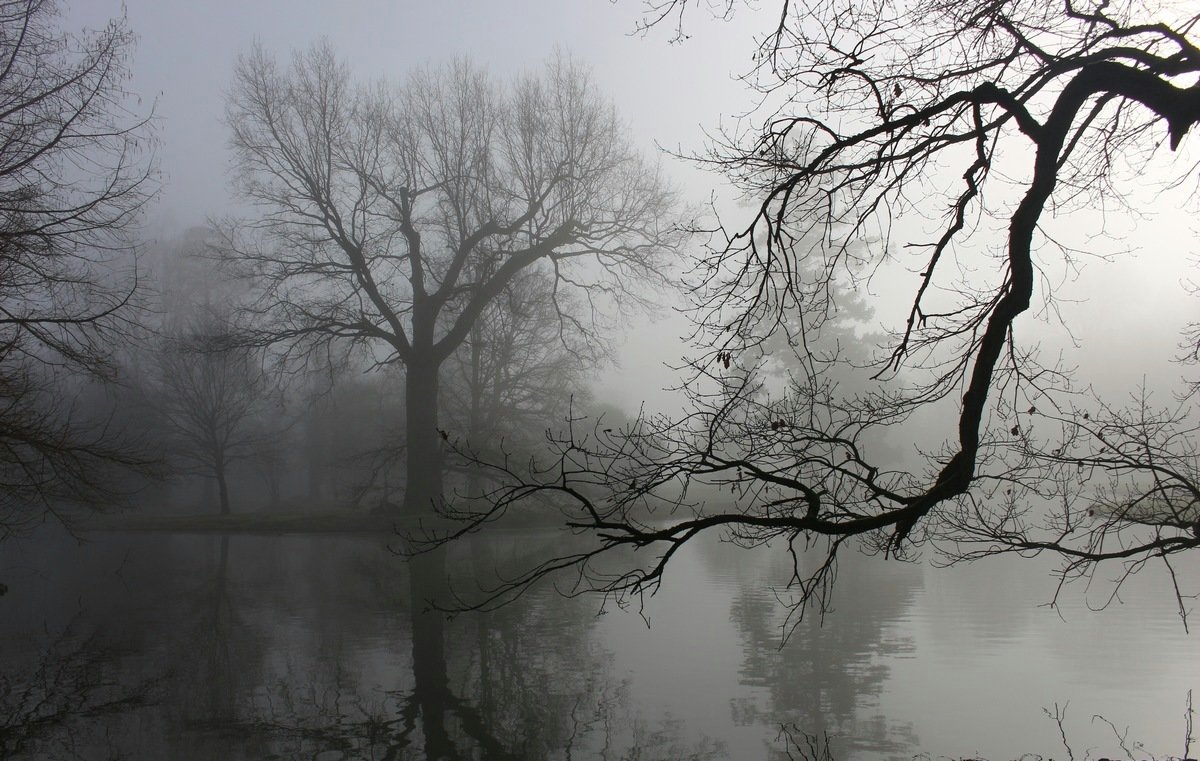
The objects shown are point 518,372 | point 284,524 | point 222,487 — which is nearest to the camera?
point 284,524

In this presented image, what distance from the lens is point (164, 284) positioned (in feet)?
137

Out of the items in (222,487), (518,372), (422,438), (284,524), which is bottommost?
(284,524)

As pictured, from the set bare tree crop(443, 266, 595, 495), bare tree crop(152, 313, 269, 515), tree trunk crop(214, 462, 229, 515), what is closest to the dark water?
bare tree crop(443, 266, 595, 495)

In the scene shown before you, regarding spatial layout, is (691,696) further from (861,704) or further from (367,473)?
(367,473)

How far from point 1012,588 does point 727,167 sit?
10567 mm

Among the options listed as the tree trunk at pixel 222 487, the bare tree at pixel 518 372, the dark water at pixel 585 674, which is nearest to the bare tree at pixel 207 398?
the tree trunk at pixel 222 487

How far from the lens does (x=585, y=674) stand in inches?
341

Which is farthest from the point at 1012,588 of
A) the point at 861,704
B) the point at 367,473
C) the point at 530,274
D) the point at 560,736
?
the point at 367,473

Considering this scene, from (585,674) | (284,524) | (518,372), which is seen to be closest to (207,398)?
(284,524)

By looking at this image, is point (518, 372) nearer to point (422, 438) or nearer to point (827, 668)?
point (422, 438)

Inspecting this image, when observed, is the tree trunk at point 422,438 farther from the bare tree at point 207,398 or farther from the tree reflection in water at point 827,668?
the tree reflection in water at point 827,668

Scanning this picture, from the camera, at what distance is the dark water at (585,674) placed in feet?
21.8

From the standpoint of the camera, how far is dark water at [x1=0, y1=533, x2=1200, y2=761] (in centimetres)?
665

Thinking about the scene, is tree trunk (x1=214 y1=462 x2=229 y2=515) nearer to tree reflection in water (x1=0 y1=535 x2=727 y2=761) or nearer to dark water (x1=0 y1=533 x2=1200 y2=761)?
tree reflection in water (x1=0 y1=535 x2=727 y2=761)
